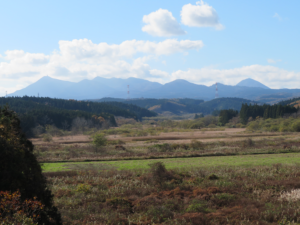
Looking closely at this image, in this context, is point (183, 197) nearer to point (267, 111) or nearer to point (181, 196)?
point (181, 196)

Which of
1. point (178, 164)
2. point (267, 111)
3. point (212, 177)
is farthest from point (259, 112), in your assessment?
point (212, 177)

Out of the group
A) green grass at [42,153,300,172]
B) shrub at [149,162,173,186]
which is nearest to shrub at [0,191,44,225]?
shrub at [149,162,173,186]

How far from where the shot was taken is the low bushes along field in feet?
33.7

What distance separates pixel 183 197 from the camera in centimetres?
1380

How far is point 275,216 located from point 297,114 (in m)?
93.8

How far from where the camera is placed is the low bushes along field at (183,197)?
10.3 meters

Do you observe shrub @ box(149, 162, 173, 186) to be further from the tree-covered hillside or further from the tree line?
the tree-covered hillside

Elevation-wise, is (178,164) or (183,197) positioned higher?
(183,197)

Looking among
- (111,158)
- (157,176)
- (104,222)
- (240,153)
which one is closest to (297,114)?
(240,153)

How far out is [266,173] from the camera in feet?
60.1

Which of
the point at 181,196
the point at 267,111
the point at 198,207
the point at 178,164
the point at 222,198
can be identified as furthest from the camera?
the point at 267,111

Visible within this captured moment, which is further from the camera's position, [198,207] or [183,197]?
[183,197]

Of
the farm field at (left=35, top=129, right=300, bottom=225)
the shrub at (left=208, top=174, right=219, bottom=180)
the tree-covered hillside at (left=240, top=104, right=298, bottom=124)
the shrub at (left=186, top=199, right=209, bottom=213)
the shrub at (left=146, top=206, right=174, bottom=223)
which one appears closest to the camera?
the farm field at (left=35, top=129, right=300, bottom=225)

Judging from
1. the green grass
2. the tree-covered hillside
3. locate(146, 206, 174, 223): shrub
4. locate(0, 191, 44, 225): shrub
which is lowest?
the green grass
